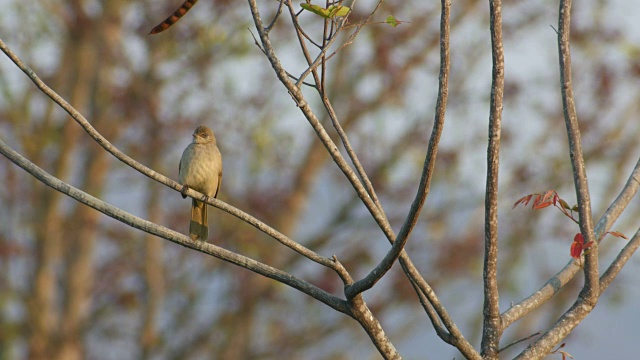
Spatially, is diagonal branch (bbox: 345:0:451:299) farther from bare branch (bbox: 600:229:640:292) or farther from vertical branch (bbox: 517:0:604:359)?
bare branch (bbox: 600:229:640:292)

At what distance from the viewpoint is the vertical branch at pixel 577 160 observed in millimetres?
3490

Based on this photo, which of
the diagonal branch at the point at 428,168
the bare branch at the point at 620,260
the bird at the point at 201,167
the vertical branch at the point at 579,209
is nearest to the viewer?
the diagonal branch at the point at 428,168

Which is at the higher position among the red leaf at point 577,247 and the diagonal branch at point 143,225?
the diagonal branch at point 143,225

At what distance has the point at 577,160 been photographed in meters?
3.53

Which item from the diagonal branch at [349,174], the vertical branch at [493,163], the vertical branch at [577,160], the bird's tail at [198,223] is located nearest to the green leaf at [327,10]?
the diagonal branch at [349,174]

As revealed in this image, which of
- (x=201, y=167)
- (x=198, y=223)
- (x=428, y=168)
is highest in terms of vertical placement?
(x=201, y=167)

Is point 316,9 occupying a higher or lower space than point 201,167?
lower

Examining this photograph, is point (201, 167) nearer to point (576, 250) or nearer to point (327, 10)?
point (327, 10)

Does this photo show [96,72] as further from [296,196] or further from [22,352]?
[22,352]

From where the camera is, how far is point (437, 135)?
10.0ft

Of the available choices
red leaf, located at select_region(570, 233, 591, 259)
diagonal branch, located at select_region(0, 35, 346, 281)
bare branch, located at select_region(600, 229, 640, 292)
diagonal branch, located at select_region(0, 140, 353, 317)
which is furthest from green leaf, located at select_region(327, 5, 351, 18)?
bare branch, located at select_region(600, 229, 640, 292)

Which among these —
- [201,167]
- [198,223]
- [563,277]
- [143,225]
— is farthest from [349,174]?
[201,167]

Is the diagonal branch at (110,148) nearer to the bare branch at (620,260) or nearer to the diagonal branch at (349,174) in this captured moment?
the diagonal branch at (349,174)

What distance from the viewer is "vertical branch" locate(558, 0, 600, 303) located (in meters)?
3.49
